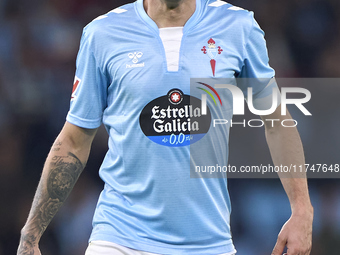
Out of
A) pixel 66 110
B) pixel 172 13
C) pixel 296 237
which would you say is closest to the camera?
pixel 296 237

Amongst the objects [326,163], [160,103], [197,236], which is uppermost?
[160,103]

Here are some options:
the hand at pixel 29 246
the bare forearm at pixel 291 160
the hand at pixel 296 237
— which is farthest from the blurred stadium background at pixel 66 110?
the hand at pixel 29 246

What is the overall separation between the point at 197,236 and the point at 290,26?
3.17m

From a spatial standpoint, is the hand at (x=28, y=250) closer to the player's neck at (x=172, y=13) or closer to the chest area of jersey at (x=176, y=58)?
the chest area of jersey at (x=176, y=58)

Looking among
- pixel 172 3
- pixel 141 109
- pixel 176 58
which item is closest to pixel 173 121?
pixel 141 109

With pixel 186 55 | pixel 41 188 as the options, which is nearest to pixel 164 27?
pixel 186 55

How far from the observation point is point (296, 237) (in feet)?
7.89

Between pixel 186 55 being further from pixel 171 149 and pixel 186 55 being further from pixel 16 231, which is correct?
pixel 16 231

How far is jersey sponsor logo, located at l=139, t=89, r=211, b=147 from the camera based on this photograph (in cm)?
243

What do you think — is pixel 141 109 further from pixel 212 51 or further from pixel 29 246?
pixel 29 246

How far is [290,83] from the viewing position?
4844 millimetres

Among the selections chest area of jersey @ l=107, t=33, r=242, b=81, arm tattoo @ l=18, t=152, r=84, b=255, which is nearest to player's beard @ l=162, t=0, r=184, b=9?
chest area of jersey @ l=107, t=33, r=242, b=81

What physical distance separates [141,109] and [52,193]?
2.00 ft

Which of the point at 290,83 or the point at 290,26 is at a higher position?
the point at 290,26
